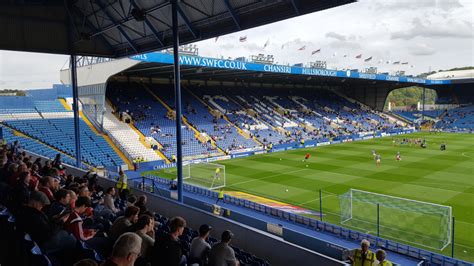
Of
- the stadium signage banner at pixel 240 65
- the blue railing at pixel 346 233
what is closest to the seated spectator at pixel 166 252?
the blue railing at pixel 346 233

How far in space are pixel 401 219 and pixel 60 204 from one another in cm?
1460

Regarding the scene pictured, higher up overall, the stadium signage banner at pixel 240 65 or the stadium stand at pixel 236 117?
the stadium signage banner at pixel 240 65

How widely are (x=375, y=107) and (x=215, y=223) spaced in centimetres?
6777

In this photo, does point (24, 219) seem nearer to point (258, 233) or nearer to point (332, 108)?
point (258, 233)

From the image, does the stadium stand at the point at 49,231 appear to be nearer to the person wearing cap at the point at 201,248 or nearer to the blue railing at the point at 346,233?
the person wearing cap at the point at 201,248

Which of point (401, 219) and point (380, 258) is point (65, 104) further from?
point (380, 258)

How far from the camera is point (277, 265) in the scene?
812 cm

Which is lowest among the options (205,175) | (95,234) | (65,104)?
(205,175)

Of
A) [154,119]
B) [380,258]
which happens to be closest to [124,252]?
[380,258]

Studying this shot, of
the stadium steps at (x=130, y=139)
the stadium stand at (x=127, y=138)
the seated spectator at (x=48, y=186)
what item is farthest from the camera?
the stadium steps at (x=130, y=139)

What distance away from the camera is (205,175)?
85.9 ft

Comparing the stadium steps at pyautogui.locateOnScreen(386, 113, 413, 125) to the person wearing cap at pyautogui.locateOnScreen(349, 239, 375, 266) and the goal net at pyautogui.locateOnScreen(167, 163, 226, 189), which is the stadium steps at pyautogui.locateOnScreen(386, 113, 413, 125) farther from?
the person wearing cap at pyautogui.locateOnScreen(349, 239, 375, 266)

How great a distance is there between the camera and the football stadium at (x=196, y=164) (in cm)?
518

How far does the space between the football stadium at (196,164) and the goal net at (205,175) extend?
0.19m
